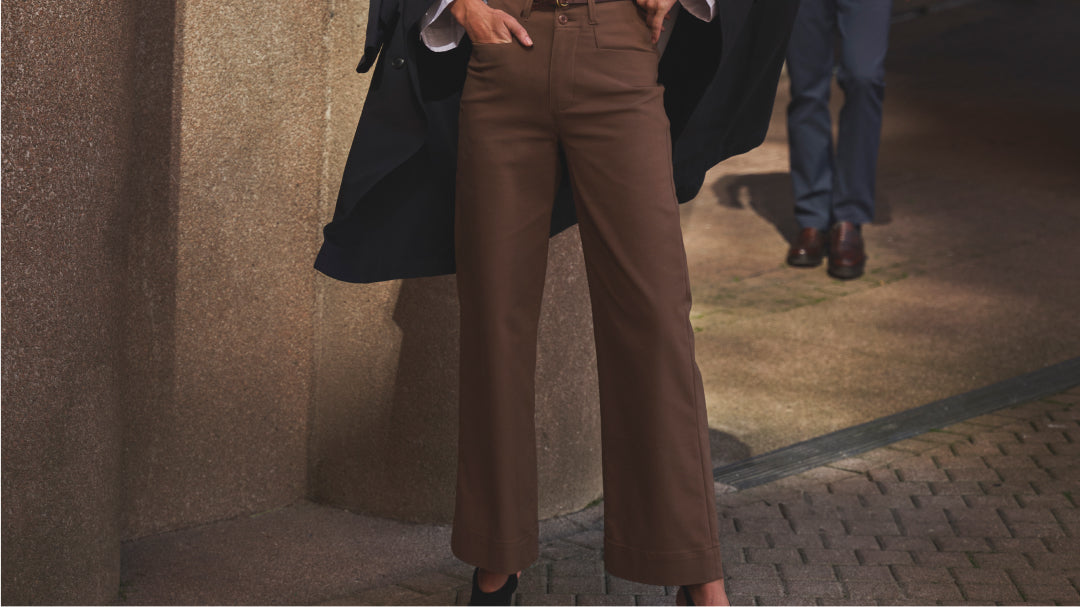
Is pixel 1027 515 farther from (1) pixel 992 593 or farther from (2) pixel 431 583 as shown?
(2) pixel 431 583

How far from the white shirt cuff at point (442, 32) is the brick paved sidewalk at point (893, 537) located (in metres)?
1.21

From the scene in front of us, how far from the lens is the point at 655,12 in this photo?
7.83 ft

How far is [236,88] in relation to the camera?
3.09 metres

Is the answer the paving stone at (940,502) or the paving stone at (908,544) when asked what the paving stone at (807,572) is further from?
the paving stone at (940,502)

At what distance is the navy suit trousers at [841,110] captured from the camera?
216 inches

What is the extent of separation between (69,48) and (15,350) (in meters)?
0.57

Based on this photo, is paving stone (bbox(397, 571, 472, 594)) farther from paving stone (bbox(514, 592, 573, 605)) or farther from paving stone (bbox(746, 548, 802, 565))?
paving stone (bbox(746, 548, 802, 565))

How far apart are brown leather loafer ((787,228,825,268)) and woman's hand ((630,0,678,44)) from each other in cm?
361

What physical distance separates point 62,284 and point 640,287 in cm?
110

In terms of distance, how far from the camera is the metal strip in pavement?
371cm

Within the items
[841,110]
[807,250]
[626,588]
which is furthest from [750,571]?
[841,110]

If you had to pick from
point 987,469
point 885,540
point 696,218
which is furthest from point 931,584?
point 696,218

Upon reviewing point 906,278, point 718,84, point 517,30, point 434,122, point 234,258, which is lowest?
point 906,278

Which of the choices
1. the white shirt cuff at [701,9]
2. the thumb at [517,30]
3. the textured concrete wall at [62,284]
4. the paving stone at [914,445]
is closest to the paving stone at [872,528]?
the paving stone at [914,445]
